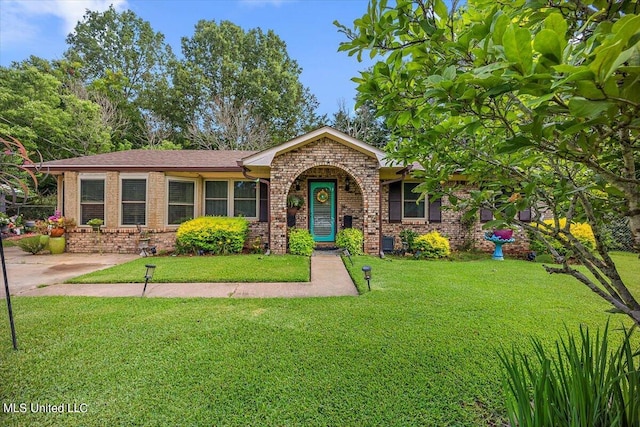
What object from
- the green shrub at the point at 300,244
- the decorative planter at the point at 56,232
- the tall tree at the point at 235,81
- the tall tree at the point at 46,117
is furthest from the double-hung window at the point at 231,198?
the tall tree at the point at 235,81

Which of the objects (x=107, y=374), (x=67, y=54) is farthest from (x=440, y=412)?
(x=67, y=54)

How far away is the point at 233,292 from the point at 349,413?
12.2ft

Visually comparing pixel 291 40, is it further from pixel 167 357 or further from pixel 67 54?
pixel 167 357

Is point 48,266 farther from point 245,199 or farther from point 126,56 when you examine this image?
point 126,56

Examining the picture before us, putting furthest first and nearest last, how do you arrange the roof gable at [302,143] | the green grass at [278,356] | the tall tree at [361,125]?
the tall tree at [361,125], the roof gable at [302,143], the green grass at [278,356]

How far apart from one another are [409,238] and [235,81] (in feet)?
69.3

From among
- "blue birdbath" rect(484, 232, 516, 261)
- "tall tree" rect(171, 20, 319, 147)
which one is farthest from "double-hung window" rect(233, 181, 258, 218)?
"tall tree" rect(171, 20, 319, 147)

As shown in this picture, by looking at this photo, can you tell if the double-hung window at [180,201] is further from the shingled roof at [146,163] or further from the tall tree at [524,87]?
the tall tree at [524,87]

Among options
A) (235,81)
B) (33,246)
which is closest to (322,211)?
(33,246)

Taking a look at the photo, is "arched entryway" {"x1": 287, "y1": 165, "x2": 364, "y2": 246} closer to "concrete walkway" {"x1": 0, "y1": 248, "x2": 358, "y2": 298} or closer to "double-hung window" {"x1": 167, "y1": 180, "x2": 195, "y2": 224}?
"double-hung window" {"x1": 167, "y1": 180, "x2": 195, "y2": 224}

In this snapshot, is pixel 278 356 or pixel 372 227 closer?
pixel 278 356

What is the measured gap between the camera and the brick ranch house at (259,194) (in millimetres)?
9219

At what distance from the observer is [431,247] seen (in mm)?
9508

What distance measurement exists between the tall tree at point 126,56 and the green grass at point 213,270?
19506 mm
